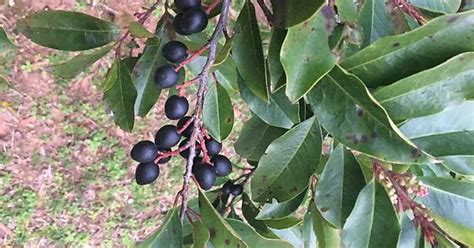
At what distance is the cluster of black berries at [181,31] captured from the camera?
93cm

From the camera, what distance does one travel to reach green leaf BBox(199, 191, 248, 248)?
821 millimetres

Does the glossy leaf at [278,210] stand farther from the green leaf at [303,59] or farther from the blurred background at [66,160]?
the blurred background at [66,160]

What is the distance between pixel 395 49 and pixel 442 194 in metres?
0.30

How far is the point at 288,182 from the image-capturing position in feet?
3.24

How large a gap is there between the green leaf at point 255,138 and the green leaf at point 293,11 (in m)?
0.42

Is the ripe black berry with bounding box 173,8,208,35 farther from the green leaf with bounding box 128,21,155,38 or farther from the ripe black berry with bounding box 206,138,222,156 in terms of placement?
the ripe black berry with bounding box 206,138,222,156

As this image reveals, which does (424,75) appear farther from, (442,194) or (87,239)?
(87,239)

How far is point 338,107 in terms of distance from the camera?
811mm

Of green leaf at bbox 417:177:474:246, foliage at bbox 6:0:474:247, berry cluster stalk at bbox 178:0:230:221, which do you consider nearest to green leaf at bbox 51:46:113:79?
foliage at bbox 6:0:474:247

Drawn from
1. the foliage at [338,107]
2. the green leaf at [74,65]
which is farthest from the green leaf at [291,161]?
the green leaf at [74,65]

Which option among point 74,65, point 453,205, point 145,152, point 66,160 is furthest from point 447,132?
point 66,160

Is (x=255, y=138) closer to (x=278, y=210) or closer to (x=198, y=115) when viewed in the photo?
(x=278, y=210)

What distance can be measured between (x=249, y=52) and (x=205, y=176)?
19cm

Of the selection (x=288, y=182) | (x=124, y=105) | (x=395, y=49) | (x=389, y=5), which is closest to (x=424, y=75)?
(x=395, y=49)
